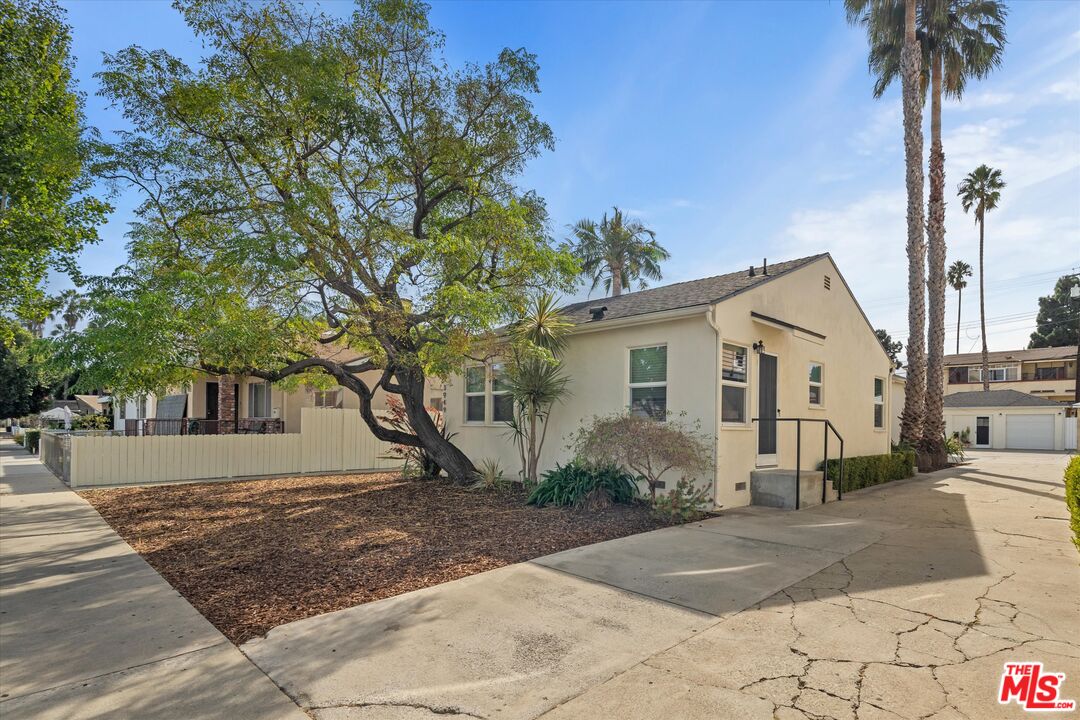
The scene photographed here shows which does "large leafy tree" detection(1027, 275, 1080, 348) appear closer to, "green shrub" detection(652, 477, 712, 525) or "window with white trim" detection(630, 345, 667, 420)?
"window with white trim" detection(630, 345, 667, 420)

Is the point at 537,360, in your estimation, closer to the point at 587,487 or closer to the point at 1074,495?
the point at 587,487

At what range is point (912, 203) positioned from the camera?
1543cm

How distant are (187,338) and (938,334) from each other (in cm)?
1860

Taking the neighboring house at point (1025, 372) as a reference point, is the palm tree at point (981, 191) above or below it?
above

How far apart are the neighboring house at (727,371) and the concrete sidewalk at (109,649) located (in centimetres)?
673

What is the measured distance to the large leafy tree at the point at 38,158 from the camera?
9336mm

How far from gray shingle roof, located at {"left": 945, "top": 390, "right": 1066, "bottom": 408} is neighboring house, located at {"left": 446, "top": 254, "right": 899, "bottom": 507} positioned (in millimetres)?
23315

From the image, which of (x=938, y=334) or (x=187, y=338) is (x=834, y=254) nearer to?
(x=938, y=334)

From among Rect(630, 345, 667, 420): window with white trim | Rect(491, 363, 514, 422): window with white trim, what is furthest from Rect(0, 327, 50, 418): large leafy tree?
Rect(630, 345, 667, 420): window with white trim

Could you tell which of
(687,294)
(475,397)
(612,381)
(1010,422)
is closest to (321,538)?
(612,381)

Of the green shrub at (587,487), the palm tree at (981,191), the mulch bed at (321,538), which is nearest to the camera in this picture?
the mulch bed at (321,538)

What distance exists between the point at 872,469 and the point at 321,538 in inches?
439

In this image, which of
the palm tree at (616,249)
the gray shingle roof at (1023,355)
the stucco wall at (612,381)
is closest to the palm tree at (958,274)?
the gray shingle roof at (1023,355)

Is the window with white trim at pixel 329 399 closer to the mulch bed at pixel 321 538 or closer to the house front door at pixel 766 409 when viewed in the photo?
the mulch bed at pixel 321 538
